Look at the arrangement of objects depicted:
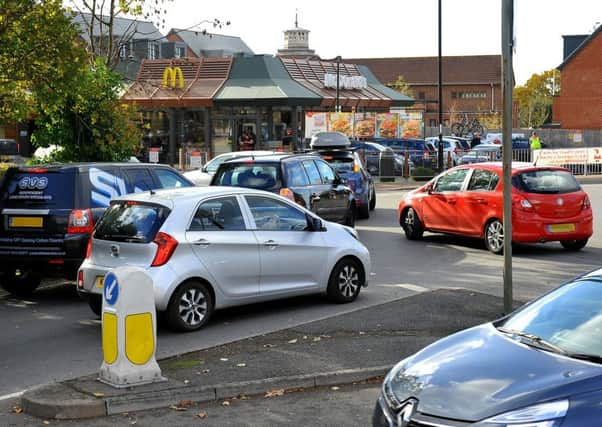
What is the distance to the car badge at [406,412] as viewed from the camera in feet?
16.4

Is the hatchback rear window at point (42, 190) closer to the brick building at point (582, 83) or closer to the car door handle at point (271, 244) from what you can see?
the car door handle at point (271, 244)

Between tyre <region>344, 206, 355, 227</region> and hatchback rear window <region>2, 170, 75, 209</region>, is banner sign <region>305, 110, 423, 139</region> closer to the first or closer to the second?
tyre <region>344, 206, 355, 227</region>

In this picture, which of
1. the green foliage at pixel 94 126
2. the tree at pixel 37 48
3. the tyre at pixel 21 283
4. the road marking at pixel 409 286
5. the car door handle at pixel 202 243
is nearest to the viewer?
the car door handle at pixel 202 243

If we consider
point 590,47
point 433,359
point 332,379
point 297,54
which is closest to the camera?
point 433,359

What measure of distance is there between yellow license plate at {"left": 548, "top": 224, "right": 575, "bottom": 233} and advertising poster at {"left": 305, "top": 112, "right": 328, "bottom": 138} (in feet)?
97.0

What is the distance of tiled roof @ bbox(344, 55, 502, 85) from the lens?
11169 centimetres

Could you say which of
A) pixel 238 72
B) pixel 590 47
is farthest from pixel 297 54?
pixel 238 72

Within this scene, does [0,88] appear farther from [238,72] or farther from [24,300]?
[238,72]

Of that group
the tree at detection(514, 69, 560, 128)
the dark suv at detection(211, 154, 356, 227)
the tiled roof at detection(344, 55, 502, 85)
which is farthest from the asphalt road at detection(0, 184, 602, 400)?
the tiled roof at detection(344, 55, 502, 85)

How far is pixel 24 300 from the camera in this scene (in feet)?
41.3

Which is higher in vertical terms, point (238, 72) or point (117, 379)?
point (238, 72)

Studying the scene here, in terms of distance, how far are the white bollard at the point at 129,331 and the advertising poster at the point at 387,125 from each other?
42615mm

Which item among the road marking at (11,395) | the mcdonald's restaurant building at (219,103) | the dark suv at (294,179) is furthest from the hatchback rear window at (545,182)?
the mcdonald's restaurant building at (219,103)

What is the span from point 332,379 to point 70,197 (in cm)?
531
